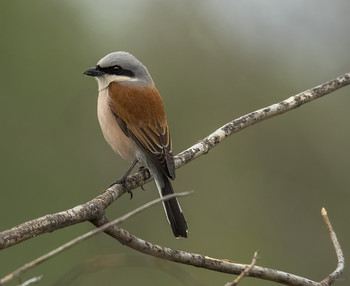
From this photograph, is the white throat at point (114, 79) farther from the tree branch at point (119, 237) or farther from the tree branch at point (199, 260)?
the tree branch at point (199, 260)

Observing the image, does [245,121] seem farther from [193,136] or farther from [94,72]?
[193,136]

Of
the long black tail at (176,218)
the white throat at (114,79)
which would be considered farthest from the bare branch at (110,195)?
the white throat at (114,79)

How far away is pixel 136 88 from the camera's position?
4301 mm

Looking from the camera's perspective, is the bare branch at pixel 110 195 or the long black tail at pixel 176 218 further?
the long black tail at pixel 176 218

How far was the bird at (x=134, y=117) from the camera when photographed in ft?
13.0

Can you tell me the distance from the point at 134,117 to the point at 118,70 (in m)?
0.41

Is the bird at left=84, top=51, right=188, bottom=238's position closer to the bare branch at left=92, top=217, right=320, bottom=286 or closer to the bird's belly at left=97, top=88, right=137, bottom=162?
the bird's belly at left=97, top=88, right=137, bottom=162

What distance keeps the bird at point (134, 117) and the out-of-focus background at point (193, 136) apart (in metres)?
2.30

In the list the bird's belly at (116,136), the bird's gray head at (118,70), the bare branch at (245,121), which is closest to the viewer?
the bare branch at (245,121)

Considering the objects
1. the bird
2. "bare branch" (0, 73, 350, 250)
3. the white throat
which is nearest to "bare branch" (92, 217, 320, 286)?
"bare branch" (0, 73, 350, 250)

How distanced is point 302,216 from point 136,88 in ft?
14.3

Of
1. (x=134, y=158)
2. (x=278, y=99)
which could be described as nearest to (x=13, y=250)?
(x=134, y=158)

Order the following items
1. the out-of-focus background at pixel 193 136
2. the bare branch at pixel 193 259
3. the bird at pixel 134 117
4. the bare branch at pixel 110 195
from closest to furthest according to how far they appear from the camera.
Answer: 1. the bare branch at pixel 110 195
2. the bare branch at pixel 193 259
3. the bird at pixel 134 117
4. the out-of-focus background at pixel 193 136

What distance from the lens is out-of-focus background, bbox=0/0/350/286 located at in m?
7.20
